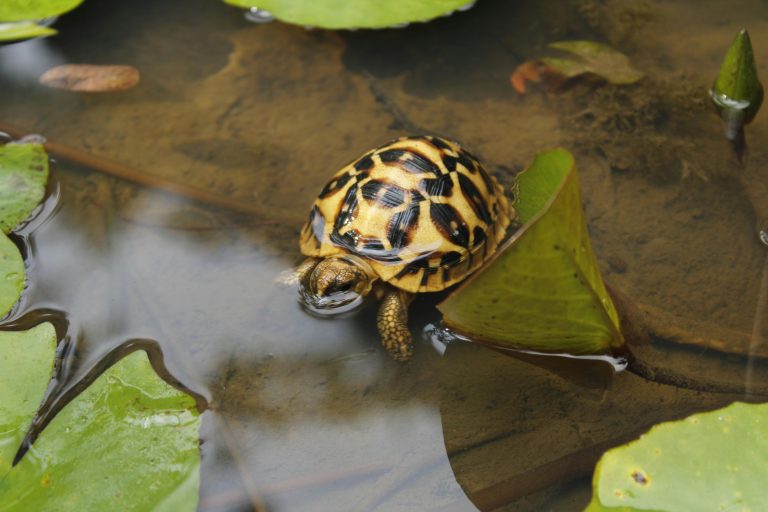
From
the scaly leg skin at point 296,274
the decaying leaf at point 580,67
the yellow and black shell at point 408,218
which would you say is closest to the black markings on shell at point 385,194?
the yellow and black shell at point 408,218

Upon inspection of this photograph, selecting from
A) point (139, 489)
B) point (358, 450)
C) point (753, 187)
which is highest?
point (753, 187)

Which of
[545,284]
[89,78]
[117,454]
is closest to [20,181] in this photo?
[89,78]

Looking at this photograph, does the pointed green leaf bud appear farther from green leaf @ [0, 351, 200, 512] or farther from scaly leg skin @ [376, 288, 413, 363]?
green leaf @ [0, 351, 200, 512]

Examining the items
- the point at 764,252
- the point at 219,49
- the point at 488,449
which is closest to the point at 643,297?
the point at 764,252

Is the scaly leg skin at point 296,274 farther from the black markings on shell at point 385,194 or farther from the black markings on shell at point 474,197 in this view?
the black markings on shell at point 474,197

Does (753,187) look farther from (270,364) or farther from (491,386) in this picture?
(270,364)

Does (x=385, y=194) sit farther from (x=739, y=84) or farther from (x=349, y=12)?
(x=739, y=84)
